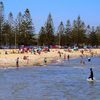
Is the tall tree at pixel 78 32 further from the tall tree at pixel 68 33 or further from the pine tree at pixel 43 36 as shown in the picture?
the pine tree at pixel 43 36

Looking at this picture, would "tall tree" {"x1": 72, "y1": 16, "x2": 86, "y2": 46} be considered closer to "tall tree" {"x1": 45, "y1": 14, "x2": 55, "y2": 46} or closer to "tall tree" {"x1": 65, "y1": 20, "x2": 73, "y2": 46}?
"tall tree" {"x1": 65, "y1": 20, "x2": 73, "y2": 46}

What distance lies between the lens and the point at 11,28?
10425 cm

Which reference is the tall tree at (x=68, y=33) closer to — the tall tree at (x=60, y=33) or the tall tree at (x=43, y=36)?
the tall tree at (x=60, y=33)

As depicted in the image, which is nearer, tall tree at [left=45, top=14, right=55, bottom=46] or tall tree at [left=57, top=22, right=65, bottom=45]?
tall tree at [left=45, top=14, right=55, bottom=46]

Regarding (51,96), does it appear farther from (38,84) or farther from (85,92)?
(38,84)

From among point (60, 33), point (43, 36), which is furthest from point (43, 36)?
point (60, 33)

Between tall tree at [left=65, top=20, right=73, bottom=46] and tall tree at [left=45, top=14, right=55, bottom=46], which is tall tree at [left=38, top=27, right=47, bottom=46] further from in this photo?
tall tree at [left=65, top=20, right=73, bottom=46]

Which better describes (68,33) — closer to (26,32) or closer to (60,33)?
(60,33)

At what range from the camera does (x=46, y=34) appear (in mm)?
113688

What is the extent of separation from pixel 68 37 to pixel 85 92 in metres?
93.1

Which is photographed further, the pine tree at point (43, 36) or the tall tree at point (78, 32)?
the tall tree at point (78, 32)

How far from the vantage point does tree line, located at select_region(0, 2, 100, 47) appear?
102 m

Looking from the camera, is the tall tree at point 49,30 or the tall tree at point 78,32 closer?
the tall tree at point 49,30

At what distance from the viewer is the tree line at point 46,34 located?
10244 centimetres
